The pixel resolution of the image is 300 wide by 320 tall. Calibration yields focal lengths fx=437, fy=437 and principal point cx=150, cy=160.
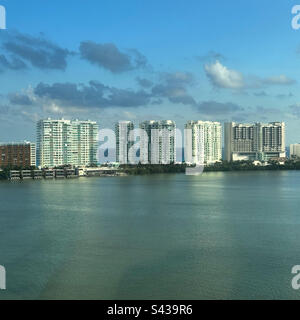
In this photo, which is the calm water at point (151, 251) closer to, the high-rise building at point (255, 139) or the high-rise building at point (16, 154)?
the high-rise building at point (16, 154)

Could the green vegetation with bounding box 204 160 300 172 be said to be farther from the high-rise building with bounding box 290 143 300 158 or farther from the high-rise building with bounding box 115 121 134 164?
the high-rise building with bounding box 290 143 300 158

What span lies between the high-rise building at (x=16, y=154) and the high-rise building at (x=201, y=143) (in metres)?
6.89

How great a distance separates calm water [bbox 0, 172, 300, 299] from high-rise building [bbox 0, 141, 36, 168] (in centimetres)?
1050

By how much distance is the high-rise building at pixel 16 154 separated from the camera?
1631 cm

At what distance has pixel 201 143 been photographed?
2056 cm

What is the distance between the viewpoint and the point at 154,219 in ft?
17.0

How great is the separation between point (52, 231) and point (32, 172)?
1111cm

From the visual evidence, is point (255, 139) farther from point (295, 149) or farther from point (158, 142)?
point (158, 142)

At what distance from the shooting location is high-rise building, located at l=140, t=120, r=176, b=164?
1802 centimetres

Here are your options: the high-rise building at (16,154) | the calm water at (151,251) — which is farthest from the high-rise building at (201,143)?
the calm water at (151,251)

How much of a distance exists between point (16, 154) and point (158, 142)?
239 inches

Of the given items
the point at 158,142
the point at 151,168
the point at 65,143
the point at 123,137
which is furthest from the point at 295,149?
the point at 65,143

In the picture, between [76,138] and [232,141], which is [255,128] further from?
[76,138]

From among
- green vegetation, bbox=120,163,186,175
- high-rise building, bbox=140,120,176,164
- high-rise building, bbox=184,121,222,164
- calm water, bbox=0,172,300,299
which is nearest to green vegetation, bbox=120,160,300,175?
green vegetation, bbox=120,163,186,175
